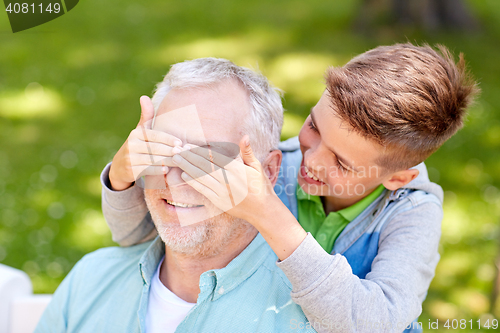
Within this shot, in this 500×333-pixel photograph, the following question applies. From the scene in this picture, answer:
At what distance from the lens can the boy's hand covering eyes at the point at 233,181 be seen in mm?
1681

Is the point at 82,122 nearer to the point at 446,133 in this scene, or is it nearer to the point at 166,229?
the point at 166,229

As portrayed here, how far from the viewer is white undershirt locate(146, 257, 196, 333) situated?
6.81 feet

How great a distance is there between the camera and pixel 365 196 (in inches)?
91.7

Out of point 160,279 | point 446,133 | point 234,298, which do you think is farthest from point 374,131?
point 160,279

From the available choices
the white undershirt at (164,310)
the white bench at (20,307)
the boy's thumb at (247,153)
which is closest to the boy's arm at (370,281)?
the boy's thumb at (247,153)

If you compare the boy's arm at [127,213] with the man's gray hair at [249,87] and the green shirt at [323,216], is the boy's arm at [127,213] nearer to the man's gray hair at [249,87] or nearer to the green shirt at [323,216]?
the man's gray hair at [249,87]

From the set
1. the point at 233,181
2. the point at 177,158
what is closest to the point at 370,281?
the point at 233,181

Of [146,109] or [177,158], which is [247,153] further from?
[146,109]

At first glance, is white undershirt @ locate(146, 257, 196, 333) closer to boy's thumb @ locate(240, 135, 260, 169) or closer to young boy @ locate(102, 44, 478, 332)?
young boy @ locate(102, 44, 478, 332)

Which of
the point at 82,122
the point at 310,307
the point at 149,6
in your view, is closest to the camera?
the point at 310,307

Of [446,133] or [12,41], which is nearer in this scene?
[446,133]

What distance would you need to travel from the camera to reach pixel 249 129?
2.00 m

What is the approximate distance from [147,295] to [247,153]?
873 mm

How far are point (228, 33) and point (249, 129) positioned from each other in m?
5.79
